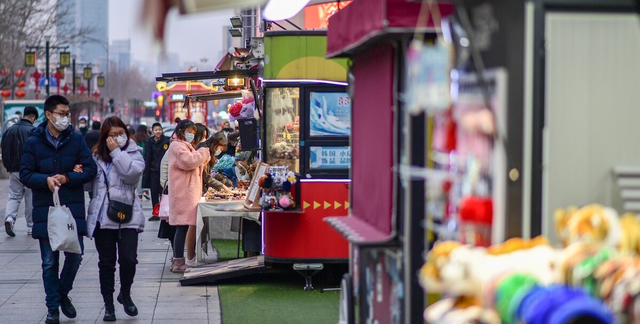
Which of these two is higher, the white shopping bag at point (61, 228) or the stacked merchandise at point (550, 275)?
the stacked merchandise at point (550, 275)

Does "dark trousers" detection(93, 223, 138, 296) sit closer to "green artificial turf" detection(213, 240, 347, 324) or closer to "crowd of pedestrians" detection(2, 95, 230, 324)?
"crowd of pedestrians" detection(2, 95, 230, 324)

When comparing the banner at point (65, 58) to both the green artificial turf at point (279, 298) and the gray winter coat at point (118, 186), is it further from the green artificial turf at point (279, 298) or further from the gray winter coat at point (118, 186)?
the gray winter coat at point (118, 186)

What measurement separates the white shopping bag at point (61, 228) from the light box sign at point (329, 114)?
2914 mm

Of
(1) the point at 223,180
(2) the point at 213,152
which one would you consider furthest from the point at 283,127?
(1) the point at 223,180

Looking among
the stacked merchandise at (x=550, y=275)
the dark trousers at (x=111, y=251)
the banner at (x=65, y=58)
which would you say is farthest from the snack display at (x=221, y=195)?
the banner at (x=65, y=58)

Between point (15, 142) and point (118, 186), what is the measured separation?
7240mm

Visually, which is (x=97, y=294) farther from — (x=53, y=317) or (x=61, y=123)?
(x=61, y=123)

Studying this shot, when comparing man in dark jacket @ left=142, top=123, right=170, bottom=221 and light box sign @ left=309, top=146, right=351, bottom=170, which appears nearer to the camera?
light box sign @ left=309, top=146, right=351, bottom=170

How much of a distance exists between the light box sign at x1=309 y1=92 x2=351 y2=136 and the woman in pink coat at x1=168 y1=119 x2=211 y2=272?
1879 millimetres

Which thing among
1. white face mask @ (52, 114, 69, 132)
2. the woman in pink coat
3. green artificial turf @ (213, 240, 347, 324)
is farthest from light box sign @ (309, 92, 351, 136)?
white face mask @ (52, 114, 69, 132)

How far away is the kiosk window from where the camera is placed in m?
10.4

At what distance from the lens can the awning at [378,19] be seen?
14.7 feet

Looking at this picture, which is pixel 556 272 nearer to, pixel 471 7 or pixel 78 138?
pixel 471 7

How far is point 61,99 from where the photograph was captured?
863 cm
